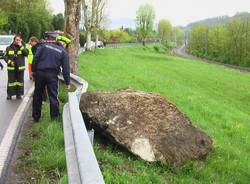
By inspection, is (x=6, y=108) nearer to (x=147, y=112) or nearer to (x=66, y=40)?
(x=66, y=40)

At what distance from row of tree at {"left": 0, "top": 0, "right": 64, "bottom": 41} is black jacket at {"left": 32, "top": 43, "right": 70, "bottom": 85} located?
2586 inches

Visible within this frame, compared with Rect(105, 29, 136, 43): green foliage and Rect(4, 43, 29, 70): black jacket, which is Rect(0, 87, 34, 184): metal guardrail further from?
Rect(105, 29, 136, 43): green foliage

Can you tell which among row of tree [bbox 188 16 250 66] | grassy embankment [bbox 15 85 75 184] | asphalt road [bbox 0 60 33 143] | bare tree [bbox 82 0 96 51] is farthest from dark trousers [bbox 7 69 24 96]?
row of tree [bbox 188 16 250 66]

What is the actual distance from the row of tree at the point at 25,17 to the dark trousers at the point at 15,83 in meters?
61.1

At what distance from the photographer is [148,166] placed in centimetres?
677

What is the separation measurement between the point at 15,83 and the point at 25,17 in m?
70.5

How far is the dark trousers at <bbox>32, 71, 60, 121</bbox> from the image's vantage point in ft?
29.6

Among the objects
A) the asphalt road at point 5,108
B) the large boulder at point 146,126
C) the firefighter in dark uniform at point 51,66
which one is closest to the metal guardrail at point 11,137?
the asphalt road at point 5,108

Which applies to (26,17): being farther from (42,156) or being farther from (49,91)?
(42,156)

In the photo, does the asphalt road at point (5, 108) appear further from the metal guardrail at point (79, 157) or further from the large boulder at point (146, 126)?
the metal guardrail at point (79, 157)

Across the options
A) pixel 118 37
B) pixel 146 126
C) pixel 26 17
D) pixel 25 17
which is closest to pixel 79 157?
pixel 146 126

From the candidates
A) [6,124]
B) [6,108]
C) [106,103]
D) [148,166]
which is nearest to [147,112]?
[106,103]

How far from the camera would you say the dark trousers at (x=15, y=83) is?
13070 mm

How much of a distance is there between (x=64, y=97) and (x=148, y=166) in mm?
5696
